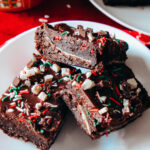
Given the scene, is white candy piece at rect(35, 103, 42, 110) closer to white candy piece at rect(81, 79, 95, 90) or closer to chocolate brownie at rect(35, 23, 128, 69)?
white candy piece at rect(81, 79, 95, 90)

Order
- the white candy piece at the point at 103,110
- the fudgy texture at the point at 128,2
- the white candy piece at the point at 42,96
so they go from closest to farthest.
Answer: the white candy piece at the point at 103,110
the white candy piece at the point at 42,96
the fudgy texture at the point at 128,2

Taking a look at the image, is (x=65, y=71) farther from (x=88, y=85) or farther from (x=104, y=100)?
(x=104, y=100)

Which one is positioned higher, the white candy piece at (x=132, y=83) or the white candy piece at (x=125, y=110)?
the white candy piece at (x=132, y=83)

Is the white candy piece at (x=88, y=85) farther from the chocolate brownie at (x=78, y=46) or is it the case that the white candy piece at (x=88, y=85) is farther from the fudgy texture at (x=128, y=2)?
the fudgy texture at (x=128, y=2)

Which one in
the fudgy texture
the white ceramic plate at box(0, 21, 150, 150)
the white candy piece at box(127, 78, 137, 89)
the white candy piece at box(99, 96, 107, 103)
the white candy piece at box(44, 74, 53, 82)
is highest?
the fudgy texture

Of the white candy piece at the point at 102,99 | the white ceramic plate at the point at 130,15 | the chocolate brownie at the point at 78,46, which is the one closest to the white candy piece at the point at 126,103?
the white candy piece at the point at 102,99

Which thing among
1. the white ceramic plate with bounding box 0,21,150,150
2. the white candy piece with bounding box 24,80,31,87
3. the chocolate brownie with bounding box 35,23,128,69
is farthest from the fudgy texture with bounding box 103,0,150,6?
the white candy piece with bounding box 24,80,31,87

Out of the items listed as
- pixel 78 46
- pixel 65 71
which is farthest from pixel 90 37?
pixel 65 71
